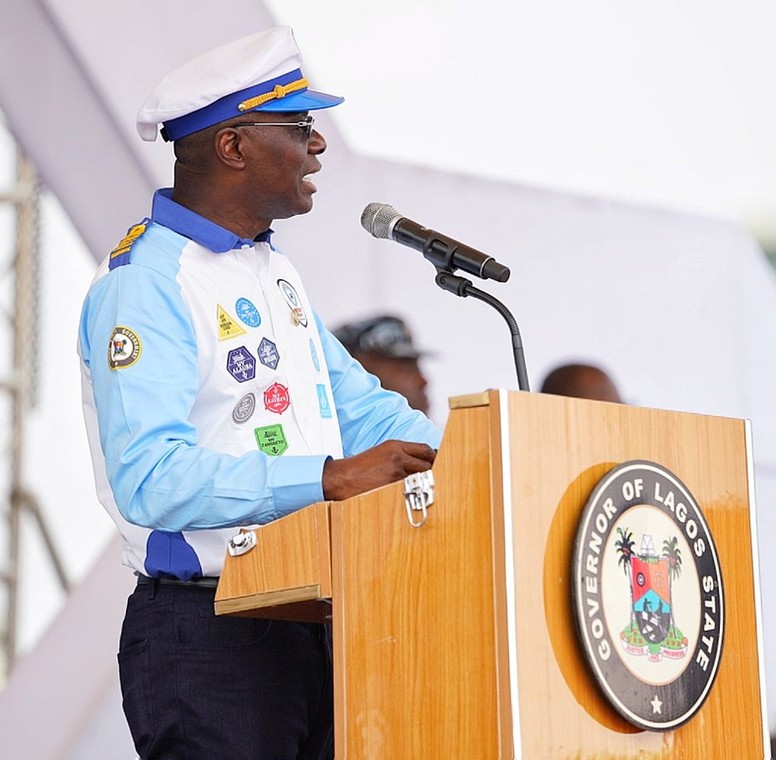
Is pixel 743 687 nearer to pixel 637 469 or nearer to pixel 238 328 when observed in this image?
pixel 637 469

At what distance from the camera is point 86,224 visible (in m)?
4.15

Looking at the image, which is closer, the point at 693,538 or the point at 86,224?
the point at 693,538

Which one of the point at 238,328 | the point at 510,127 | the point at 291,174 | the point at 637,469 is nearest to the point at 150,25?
the point at 510,127

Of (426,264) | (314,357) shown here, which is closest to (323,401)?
(314,357)

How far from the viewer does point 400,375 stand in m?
4.26

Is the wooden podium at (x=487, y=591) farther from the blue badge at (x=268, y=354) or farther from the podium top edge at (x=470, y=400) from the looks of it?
the blue badge at (x=268, y=354)

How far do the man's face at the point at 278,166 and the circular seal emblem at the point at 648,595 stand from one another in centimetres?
89

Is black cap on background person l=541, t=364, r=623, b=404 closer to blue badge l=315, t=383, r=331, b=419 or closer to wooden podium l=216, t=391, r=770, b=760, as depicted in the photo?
blue badge l=315, t=383, r=331, b=419

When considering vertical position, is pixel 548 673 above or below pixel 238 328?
below

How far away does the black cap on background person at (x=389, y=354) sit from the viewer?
167 inches

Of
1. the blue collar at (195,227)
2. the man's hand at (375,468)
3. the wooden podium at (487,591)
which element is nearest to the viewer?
the wooden podium at (487,591)

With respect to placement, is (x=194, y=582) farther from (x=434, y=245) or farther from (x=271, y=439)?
(x=434, y=245)

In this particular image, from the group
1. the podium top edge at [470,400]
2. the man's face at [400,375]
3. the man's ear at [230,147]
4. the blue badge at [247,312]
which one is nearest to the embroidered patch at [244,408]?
the blue badge at [247,312]

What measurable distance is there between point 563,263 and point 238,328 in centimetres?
285
